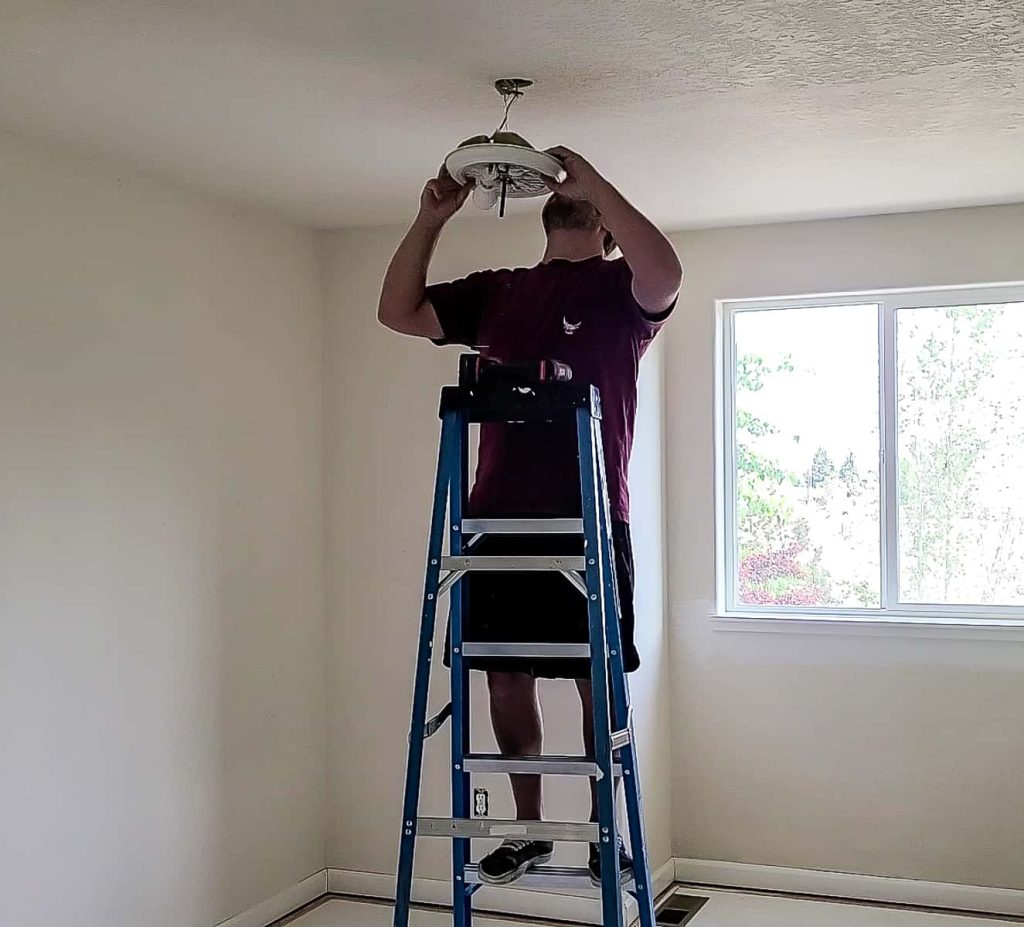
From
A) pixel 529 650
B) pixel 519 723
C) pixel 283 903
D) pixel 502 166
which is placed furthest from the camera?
pixel 283 903

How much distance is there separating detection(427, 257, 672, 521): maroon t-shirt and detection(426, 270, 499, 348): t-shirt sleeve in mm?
69

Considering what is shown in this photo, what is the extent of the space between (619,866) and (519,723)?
0.45 m

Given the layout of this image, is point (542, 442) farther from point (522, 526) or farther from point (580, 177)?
point (580, 177)

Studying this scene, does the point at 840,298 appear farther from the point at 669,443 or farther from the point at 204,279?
the point at 204,279

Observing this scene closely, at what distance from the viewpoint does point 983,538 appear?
176 inches

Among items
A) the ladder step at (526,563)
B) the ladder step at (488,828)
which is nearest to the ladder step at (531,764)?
the ladder step at (488,828)

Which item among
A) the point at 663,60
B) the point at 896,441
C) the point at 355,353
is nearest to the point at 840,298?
the point at 896,441

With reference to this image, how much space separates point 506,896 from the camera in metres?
4.51

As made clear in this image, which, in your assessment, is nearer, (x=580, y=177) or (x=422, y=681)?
(x=580, y=177)

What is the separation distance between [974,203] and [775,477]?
3.86 feet

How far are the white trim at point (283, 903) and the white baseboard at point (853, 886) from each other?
4.34 ft

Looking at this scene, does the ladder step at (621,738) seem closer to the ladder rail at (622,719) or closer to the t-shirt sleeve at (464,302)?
the ladder rail at (622,719)

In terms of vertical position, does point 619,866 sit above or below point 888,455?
below

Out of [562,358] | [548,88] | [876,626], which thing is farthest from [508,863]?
[876,626]
